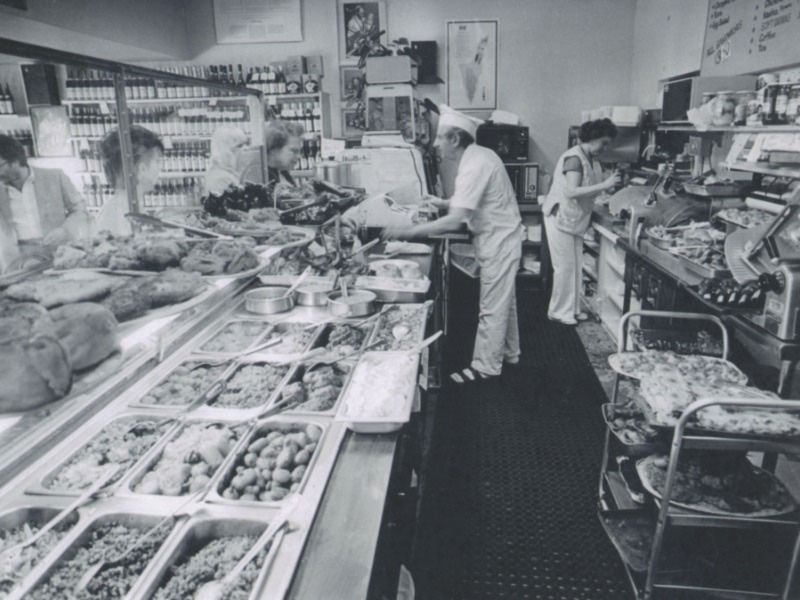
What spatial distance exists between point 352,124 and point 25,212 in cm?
418

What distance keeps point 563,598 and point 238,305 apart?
1.87 m

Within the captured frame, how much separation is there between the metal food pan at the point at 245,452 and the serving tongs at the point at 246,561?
68 millimetres

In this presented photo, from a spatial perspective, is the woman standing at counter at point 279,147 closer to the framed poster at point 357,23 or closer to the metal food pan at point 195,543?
the framed poster at point 357,23

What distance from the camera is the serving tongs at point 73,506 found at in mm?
1263

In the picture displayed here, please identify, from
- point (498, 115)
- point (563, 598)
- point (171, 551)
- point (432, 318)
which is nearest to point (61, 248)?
point (171, 551)

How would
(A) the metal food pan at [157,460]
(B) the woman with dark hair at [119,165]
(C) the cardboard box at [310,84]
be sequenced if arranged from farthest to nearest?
(C) the cardboard box at [310,84]
(B) the woman with dark hair at [119,165]
(A) the metal food pan at [157,460]

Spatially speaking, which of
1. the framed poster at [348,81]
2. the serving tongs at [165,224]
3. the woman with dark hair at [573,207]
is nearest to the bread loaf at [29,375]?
the serving tongs at [165,224]

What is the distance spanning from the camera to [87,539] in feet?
4.34

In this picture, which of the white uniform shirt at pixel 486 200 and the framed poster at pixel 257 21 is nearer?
the white uniform shirt at pixel 486 200

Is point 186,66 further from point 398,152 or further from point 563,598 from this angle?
point 563,598

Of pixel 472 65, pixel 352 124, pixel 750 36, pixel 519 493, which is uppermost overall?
pixel 472 65

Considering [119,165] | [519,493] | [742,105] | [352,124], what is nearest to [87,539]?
[519,493]

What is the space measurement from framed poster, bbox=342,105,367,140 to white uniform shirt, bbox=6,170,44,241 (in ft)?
12.6

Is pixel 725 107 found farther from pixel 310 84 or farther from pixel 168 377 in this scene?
pixel 310 84
